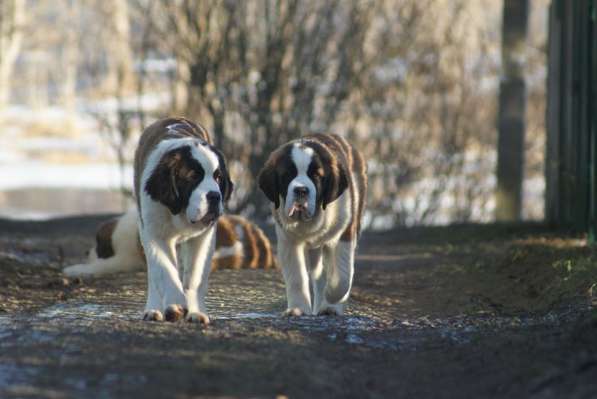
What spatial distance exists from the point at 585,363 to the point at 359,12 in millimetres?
10212

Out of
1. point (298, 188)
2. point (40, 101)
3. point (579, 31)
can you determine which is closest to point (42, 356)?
point (298, 188)

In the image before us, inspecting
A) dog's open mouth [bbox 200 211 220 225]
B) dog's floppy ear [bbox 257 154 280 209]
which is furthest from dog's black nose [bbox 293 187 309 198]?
dog's open mouth [bbox 200 211 220 225]

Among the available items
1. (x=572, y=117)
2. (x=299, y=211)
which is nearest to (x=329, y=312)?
(x=299, y=211)

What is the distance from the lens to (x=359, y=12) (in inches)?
585

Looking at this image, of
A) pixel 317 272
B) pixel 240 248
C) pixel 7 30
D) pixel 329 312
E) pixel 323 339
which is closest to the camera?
pixel 323 339

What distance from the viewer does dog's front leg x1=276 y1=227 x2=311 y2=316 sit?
7.25 metres

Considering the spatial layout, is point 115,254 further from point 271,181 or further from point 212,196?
point 212,196

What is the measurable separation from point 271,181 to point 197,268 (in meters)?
0.67

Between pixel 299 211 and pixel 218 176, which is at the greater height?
pixel 218 176

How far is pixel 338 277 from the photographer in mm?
7305

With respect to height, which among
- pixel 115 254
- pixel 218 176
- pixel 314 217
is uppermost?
pixel 218 176

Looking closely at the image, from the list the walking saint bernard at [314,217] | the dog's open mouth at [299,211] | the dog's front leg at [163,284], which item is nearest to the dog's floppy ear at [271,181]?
the walking saint bernard at [314,217]

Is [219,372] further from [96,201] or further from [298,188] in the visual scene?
[96,201]

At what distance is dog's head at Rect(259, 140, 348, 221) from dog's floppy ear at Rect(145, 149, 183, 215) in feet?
2.08
